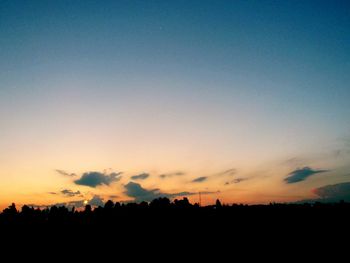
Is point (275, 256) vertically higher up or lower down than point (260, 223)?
lower down

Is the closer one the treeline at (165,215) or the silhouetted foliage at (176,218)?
the silhouetted foliage at (176,218)

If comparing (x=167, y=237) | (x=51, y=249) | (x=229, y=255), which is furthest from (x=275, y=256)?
(x=51, y=249)

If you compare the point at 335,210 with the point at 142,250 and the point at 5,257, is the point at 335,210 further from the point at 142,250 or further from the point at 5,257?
the point at 5,257

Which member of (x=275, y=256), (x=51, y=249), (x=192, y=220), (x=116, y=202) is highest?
(x=116, y=202)

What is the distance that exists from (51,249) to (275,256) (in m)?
29.7

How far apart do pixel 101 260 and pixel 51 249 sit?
7.68 meters

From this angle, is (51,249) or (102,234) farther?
(102,234)

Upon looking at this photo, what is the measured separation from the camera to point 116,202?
56750 mm

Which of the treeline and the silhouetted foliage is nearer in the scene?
the silhouetted foliage

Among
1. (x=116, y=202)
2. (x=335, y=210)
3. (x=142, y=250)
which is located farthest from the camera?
(x=116, y=202)

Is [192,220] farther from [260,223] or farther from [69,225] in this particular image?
[69,225]

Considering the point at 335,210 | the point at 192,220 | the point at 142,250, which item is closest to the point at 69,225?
the point at 142,250

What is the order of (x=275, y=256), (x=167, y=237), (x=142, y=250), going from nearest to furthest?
(x=275, y=256) → (x=142, y=250) → (x=167, y=237)

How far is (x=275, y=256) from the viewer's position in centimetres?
3538
